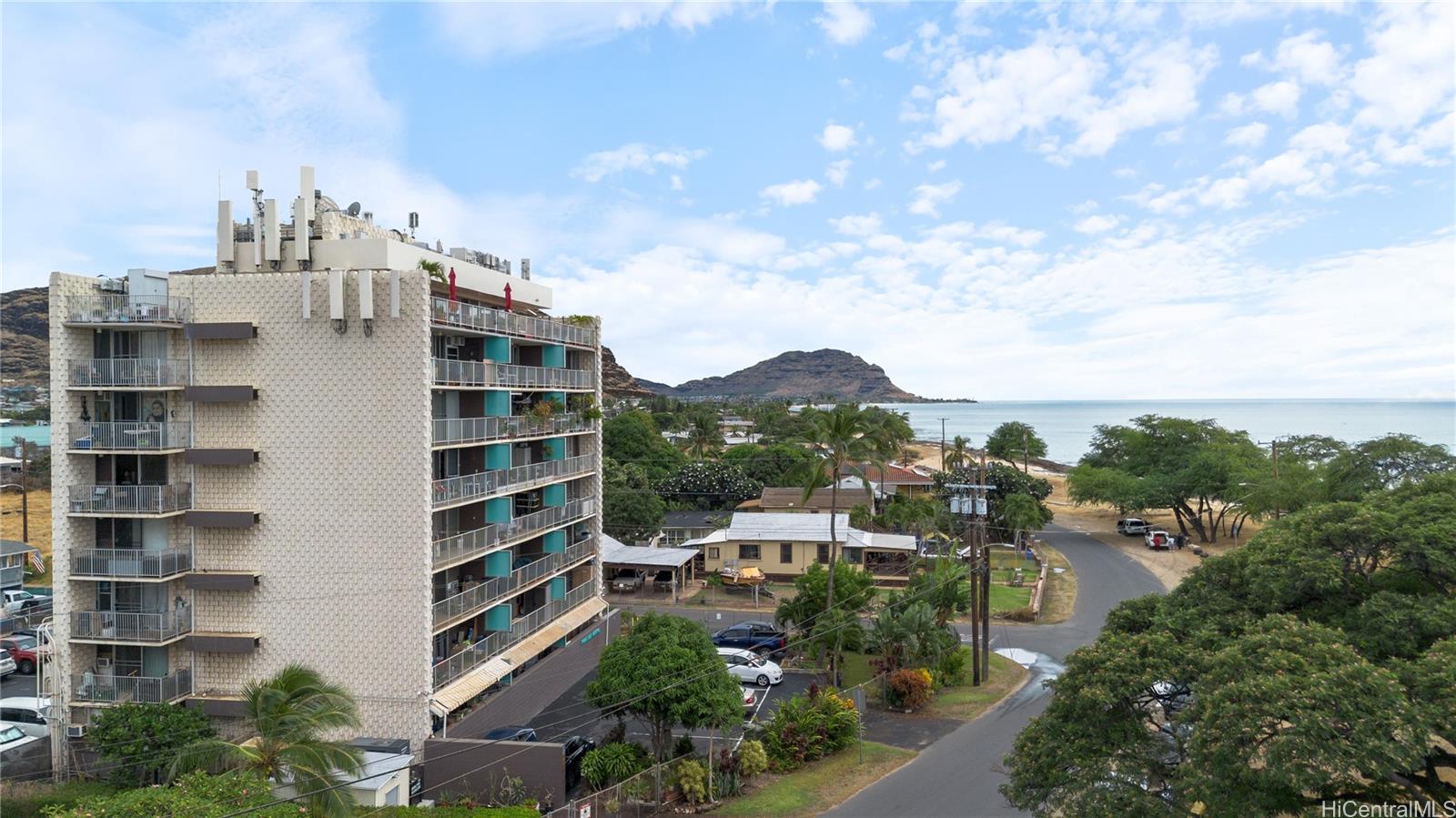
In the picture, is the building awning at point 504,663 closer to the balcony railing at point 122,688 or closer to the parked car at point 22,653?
the balcony railing at point 122,688

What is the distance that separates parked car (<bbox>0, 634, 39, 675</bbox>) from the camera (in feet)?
107

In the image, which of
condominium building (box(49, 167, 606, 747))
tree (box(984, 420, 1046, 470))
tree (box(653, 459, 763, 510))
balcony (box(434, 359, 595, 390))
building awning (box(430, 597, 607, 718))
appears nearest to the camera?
condominium building (box(49, 167, 606, 747))

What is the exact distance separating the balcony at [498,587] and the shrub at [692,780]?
8.20 metres

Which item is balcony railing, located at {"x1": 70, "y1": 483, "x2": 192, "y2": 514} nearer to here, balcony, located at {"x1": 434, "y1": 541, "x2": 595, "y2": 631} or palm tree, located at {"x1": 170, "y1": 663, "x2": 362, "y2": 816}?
palm tree, located at {"x1": 170, "y1": 663, "x2": 362, "y2": 816}

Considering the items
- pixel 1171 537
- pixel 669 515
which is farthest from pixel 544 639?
pixel 1171 537

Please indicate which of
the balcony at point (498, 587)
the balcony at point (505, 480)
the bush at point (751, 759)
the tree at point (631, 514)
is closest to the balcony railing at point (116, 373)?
the balcony at point (505, 480)

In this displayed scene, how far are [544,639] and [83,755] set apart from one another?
13256mm

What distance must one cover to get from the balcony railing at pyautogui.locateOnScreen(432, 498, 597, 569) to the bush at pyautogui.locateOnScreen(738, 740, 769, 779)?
10.2 metres

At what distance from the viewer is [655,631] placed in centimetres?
2272

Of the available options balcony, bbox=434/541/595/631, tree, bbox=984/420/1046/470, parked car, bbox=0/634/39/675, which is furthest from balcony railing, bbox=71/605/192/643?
tree, bbox=984/420/1046/470

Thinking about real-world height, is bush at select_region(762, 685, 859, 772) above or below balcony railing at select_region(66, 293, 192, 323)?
below

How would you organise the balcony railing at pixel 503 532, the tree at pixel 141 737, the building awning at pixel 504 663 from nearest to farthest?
the tree at pixel 141 737, the building awning at pixel 504 663, the balcony railing at pixel 503 532

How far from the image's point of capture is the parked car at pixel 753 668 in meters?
30.3

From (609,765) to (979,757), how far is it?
34.8 feet
